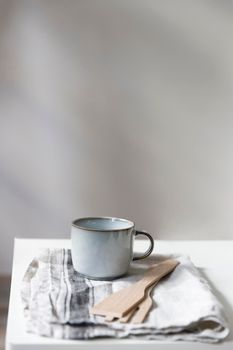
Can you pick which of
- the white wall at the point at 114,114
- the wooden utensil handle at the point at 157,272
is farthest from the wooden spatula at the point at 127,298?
the white wall at the point at 114,114

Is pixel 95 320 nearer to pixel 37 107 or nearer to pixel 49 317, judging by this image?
pixel 49 317

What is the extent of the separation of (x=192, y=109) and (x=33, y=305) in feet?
3.26

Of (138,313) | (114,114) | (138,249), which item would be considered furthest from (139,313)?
(114,114)

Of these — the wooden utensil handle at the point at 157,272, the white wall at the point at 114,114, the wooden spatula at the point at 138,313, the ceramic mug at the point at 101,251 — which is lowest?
the wooden spatula at the point at 138,313

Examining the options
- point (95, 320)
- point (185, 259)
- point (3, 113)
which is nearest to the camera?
point (95, 320)

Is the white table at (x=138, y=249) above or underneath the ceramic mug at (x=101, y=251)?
underneath

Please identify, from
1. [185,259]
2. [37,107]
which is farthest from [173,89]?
[185,259]

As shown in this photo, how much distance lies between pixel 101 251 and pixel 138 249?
10.0 inches

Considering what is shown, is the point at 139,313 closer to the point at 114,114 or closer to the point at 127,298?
the point at 127,298

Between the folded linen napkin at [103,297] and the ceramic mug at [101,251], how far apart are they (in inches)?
0.5

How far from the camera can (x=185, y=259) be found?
821mm

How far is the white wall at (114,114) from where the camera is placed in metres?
1.42

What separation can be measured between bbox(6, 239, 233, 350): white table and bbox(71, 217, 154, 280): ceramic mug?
100 mm

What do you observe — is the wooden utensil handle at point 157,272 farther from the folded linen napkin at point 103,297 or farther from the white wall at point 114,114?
the white wall at point 114,114
